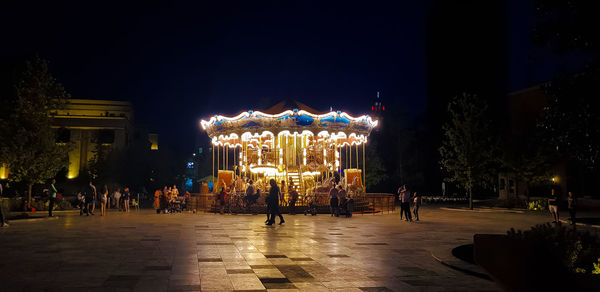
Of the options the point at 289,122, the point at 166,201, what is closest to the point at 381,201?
the point at 289,122

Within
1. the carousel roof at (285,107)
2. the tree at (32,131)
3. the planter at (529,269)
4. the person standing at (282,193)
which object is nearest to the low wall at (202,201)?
the person standing at (282,193)

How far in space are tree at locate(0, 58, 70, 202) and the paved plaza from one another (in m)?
10.6

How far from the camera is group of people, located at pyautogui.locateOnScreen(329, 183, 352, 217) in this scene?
1988 centimetres

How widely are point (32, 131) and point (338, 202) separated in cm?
1621

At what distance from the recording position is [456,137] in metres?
28.7

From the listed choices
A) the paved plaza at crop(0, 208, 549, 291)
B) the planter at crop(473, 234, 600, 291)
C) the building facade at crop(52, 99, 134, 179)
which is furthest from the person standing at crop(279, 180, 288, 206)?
the building facade at crop(52, 99, 134, 179)

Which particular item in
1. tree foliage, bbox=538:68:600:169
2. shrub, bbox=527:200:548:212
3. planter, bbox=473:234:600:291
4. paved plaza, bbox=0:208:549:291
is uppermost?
tree foliage, bbox=538:68:600:169

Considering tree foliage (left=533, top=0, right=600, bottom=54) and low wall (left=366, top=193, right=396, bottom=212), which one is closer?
Result: tree foliage (left=533, top=0, right=600, bottom=54)

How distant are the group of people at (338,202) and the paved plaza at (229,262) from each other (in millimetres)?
7778

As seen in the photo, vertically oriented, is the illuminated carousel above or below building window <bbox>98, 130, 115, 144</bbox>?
below

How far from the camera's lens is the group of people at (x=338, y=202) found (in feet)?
65.2

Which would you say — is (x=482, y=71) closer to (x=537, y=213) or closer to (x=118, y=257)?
(x=537, y=213)

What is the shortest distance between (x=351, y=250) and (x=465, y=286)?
3450 millimetres

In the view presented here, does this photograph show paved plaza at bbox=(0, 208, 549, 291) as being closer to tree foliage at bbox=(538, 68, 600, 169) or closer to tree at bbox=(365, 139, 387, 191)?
tree foliage at bbox=(538, 68, 600, 169)
